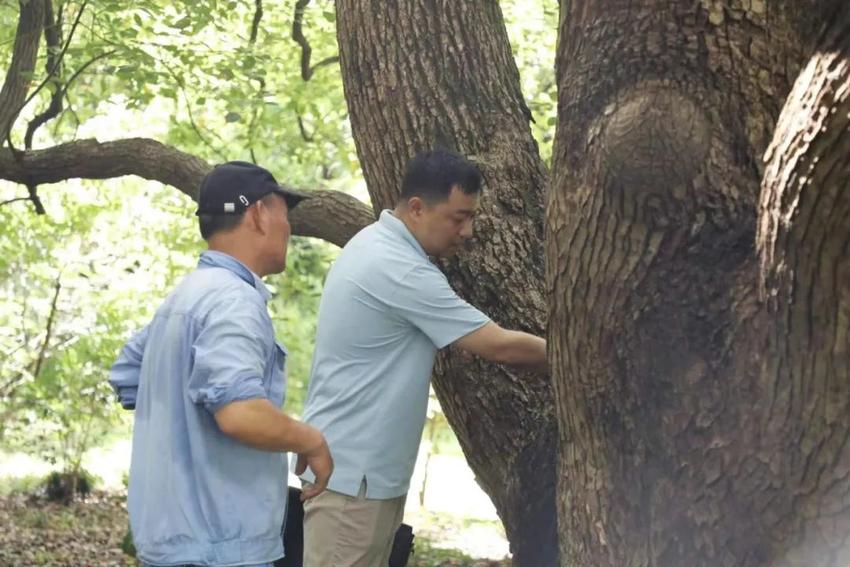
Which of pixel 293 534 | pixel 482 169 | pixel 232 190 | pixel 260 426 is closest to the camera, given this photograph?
pixel 260 426

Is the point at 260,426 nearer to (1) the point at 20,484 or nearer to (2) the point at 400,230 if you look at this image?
(2) the point at 400,230

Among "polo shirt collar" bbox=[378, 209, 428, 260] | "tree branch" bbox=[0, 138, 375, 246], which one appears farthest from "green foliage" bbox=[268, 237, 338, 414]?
"polo shirt collar" bbox=[378, 209, 428, 260]

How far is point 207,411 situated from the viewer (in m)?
3.32

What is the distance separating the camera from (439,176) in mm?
4418

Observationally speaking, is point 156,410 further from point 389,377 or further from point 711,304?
point 711,304

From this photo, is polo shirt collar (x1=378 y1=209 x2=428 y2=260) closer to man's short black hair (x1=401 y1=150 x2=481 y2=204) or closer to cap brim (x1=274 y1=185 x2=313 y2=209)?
man's short black hair (x1=401 y1=150 x2=481 y2=204)

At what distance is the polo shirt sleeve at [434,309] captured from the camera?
13.8 ft

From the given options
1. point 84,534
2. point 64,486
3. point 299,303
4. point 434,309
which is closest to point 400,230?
point 434,309

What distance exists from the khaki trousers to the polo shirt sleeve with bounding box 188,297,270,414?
1120 millimetres

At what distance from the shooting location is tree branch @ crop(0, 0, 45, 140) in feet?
29.2

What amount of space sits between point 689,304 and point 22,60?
6.64 metres

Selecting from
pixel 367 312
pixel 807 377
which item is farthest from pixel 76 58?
pixel 807 377

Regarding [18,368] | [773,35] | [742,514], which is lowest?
[18,368]

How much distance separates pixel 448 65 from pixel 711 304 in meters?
1.93
